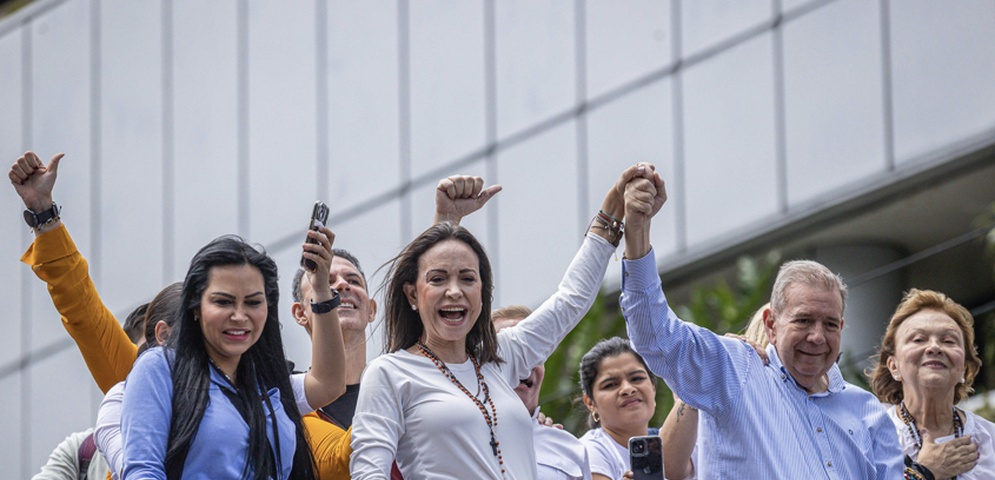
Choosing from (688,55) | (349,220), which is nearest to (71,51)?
(349,220)

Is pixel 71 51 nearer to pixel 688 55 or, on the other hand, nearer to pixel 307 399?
pixel 688 55

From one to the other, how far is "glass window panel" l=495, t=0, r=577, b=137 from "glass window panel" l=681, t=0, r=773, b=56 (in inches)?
40.7

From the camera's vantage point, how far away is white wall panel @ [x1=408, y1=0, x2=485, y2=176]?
14.8 meters

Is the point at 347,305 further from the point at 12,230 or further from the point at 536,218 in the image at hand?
the point at 12,230

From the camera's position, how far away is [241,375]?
4.89 m

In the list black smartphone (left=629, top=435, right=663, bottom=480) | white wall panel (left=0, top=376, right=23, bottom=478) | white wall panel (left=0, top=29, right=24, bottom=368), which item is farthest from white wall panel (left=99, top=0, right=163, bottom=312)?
black smartphone (left=629, top=435, right=663, bottom=480)

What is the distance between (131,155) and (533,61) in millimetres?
4727

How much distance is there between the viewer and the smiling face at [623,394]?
6219 mm

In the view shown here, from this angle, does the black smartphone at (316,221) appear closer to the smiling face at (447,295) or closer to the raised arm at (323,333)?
the raised arm at (323,333)

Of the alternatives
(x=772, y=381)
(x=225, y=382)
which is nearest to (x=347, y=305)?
(x=225, y=382)

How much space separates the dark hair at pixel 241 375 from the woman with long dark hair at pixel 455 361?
254 mm

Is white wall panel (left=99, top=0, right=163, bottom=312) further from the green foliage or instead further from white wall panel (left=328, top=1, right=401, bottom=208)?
the green foliage

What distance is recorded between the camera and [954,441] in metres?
6.29

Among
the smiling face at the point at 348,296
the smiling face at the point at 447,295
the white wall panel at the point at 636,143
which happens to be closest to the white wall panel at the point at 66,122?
the white wall panel at the point at 636,143
